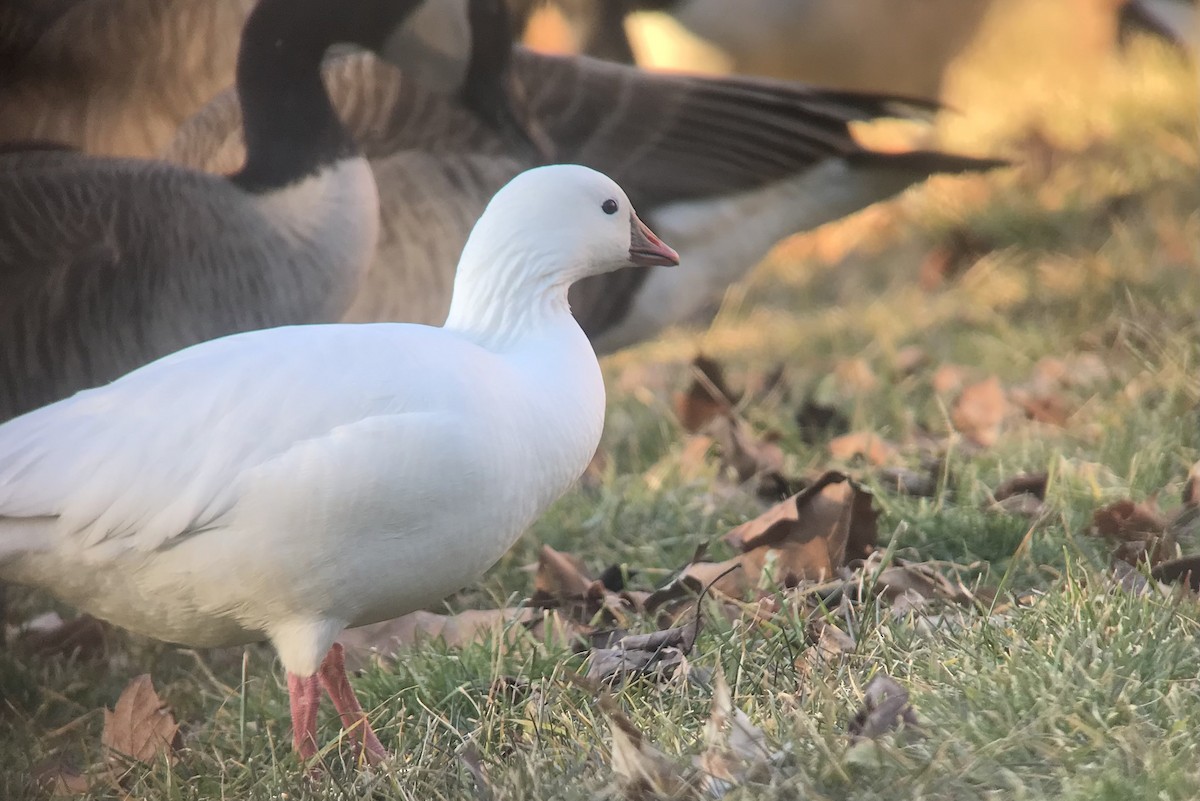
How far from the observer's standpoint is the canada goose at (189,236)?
3.48m

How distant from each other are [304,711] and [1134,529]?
56.9 inches

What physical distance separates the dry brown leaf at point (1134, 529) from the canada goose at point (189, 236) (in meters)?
1.81

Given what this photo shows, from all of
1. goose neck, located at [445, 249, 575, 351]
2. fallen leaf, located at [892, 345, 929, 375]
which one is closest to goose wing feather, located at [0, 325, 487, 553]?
goose neck, located at [445, 249, 575, 351]

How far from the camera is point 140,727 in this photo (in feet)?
8.04

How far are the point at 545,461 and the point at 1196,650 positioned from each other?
931 mm

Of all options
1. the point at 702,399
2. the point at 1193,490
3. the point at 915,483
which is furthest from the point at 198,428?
the point at 702,399

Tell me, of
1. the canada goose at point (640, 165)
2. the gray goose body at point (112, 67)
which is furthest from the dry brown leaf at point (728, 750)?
the gray goose body at point (112, 67)

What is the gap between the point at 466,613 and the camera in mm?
2834

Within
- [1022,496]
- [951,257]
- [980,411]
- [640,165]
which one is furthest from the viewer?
[951,257]

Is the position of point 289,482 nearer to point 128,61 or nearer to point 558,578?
point 558,578

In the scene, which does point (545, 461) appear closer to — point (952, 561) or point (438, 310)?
point (952, 561)

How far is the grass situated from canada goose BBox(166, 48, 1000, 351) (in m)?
0.37

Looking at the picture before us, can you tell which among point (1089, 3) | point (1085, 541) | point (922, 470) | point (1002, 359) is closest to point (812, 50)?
point (1089, 3)

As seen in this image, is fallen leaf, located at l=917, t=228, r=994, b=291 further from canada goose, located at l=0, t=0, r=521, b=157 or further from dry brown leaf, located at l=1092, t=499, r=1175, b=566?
dry brown leaf, located at l=1092, t=499, r=1175, b=566
